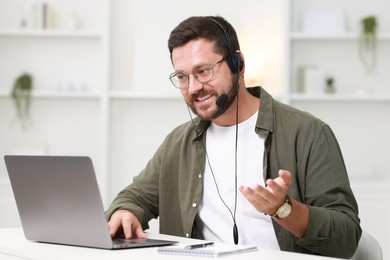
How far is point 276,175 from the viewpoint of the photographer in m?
2.37

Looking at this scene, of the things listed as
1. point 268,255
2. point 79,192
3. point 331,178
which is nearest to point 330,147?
point 331,178

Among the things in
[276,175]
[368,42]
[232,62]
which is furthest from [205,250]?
[368,42]

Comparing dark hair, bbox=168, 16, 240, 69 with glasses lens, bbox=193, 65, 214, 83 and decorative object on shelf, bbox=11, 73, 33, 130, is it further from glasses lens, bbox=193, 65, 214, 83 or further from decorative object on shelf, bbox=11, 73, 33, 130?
decorative object on shelf, bbox=11, 73, 33, 130

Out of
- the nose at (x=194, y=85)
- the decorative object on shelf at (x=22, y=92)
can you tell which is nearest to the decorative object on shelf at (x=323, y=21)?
the decorative object on shelf at (x=22, y=92)

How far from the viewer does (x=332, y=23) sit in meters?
5.12

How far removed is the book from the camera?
1.75 metres

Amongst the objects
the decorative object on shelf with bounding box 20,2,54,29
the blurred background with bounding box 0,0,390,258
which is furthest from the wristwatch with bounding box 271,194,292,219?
the decorative object on shelf with bounding box 20,2,54,29

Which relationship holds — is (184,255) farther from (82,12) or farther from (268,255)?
(82,12)

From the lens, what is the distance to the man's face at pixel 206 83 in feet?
7.93

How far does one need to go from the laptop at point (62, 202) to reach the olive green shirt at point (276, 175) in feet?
1.19

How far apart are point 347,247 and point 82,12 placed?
3.63m

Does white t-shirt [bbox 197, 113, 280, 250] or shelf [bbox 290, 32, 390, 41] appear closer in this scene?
white t-shirt [bbox 197, 113, 280, 250]

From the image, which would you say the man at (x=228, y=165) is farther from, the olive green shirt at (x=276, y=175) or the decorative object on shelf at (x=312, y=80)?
the decorative object on shelf at (x=312, y=80)

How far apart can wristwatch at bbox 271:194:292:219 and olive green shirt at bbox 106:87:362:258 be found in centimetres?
Result: 12
